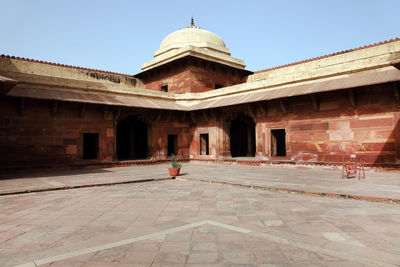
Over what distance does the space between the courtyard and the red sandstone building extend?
424 cm

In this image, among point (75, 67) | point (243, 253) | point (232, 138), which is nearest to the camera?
point (243, 253)

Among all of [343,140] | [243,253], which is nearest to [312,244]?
[243,253]

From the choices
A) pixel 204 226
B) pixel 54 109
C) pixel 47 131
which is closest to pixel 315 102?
pixel 204 226

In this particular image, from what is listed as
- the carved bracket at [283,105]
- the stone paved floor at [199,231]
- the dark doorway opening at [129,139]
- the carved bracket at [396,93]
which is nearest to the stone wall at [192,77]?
the dark doorway opening at [129,139]

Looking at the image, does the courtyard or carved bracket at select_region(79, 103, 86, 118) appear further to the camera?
carved bracket at select_region(79, 103, 86, 118)

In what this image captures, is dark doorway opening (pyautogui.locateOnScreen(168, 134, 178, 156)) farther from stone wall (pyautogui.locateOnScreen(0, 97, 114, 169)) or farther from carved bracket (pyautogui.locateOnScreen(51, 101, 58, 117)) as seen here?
carved bracket (pyautogui.locateOnScreen(51, 101, 58, 117))

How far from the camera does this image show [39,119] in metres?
12.0

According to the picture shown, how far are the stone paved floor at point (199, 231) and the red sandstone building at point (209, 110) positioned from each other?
5317 millimetres

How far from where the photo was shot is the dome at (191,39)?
2020cm

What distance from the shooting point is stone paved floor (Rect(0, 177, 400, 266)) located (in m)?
3.06

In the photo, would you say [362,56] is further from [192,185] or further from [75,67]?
[75,67]

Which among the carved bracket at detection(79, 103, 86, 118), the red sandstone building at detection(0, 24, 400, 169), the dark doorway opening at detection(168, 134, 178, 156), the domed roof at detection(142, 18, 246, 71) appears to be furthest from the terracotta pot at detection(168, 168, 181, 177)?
the domed roof at detection(142, 18, 246, 71)

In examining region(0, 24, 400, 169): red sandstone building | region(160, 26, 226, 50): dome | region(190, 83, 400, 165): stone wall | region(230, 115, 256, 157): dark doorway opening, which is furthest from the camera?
region(160, 26, 226, 50): dome

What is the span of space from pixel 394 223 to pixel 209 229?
9.26 feet
